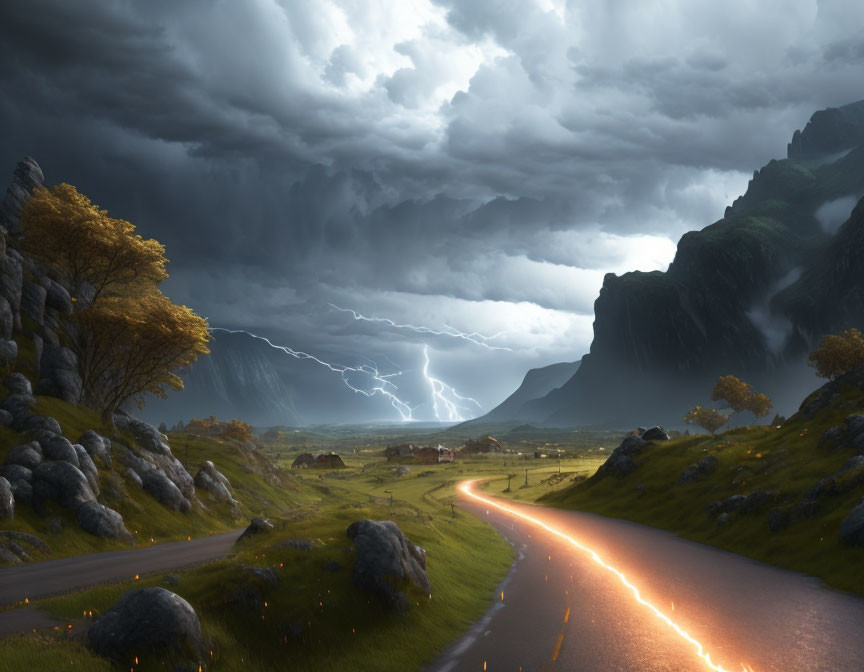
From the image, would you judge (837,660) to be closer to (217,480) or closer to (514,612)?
(514,612)

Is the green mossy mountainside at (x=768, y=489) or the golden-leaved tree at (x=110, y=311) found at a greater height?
the golden-leaved tree at (x=110, y=311)

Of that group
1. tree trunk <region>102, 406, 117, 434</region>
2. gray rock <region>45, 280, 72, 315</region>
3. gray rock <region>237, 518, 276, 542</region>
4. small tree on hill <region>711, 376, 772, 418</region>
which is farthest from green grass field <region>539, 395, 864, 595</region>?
gray rock <region>45, 280, 72, 315</region>

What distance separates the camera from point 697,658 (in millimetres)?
20531

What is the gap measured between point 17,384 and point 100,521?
1853cm

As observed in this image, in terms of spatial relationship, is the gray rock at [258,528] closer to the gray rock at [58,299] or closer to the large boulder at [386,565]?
the large boulder at [386,565]

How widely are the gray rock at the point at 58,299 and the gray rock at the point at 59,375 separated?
9665 millimetres

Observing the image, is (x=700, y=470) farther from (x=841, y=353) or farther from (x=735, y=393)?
(x=735, y=393)

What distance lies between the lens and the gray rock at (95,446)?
48.1 metres

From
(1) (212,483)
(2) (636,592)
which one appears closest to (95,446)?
(1) (212,483)

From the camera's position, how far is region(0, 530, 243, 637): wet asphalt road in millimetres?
19859

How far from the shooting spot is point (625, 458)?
3391 inches

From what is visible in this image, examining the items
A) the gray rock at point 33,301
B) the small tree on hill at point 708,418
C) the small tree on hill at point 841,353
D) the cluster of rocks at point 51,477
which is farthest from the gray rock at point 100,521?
the small tree on hill at point 708,418

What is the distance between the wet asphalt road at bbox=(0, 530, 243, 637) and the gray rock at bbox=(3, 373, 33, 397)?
21.6m

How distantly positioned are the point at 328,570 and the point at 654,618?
14313 mm
